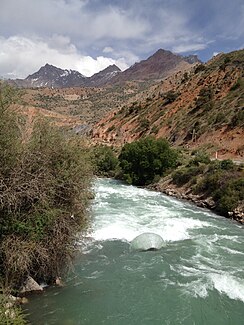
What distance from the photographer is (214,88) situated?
222 feet

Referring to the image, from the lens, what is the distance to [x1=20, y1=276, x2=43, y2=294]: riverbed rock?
43.4ft

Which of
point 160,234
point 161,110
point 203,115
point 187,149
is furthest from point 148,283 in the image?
point 161,110

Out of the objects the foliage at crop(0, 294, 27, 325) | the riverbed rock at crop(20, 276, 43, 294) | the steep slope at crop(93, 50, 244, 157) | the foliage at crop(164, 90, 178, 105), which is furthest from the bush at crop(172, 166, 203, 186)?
the foliage at crop(164, 90, 178, 105)

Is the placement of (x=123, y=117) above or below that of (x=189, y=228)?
above

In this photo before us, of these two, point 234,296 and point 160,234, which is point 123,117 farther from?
point 234,296

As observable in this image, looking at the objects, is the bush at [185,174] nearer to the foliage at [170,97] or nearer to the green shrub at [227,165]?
the green shrub at [227,165]

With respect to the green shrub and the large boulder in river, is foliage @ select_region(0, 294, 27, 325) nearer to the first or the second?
the large boulder in river

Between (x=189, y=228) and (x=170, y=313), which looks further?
(x=189, y=228)

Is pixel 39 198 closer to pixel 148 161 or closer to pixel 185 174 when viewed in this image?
pixel 185 174

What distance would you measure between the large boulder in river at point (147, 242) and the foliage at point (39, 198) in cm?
546

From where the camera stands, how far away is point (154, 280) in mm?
15242

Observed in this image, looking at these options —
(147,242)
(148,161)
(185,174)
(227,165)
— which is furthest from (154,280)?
(148,161)

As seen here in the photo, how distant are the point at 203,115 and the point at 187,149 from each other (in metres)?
11.6

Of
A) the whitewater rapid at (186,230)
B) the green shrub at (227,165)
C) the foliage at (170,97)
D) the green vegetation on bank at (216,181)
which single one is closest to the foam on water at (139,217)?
→ the whitewater rapid at (186,230)
